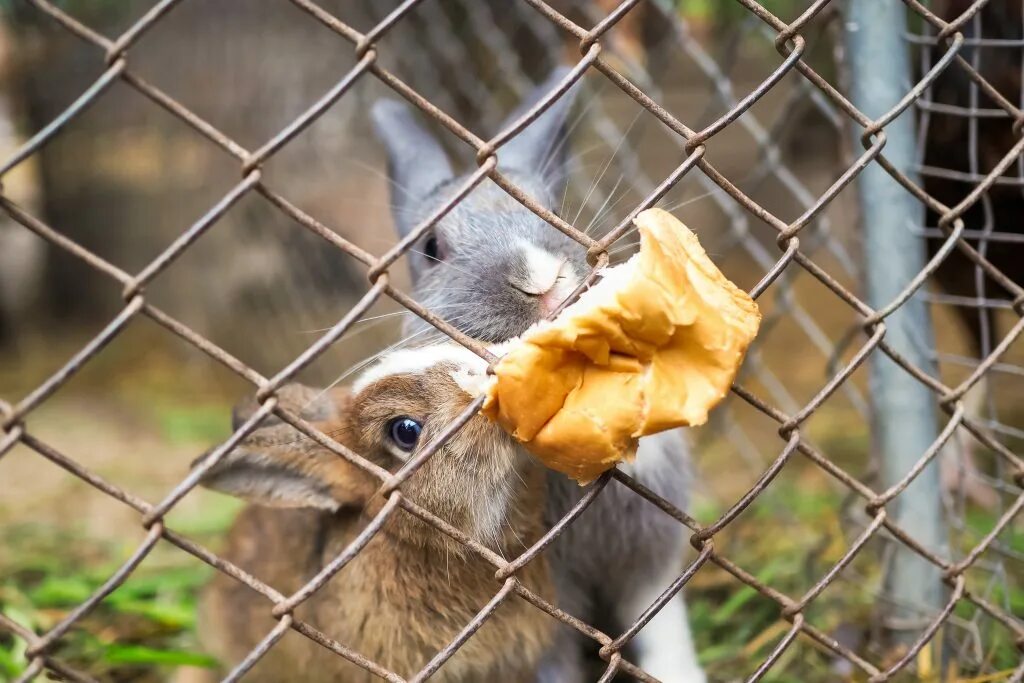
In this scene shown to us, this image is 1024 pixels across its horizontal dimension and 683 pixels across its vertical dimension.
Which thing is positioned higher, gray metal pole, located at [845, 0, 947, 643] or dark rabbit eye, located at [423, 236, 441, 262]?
dark rabbit eye, located at [423, 236, 441, 262]

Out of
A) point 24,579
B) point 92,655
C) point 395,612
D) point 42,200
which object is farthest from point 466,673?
point 42,200

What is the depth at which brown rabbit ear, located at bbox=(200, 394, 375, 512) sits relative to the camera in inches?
73.7

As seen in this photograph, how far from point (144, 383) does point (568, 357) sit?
4.78 meters

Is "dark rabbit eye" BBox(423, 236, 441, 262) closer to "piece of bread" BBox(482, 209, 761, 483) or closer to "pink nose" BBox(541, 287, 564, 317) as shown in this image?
"pink nose" BBox(541, 287, 564, 317)

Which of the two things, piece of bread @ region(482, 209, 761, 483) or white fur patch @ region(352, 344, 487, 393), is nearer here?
piece of bread @ region(482, 209, 761, 483)

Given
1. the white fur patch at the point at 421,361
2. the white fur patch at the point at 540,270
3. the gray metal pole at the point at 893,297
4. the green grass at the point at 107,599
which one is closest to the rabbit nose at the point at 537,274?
the white fur patch at the point at 540,270

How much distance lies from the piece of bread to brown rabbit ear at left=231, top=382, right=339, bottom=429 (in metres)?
0.76

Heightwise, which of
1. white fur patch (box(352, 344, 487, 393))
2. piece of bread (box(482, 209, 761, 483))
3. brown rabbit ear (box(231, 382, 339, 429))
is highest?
brown rabbit ear (box(231, 382, 339, 429))

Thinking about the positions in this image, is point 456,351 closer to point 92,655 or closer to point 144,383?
point 92,655

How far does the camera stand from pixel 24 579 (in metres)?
3.13

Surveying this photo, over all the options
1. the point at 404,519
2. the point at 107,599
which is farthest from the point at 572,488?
the point at 107,599

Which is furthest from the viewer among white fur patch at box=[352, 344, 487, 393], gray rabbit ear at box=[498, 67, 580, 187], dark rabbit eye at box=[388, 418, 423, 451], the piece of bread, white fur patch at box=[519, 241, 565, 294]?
gray rabbit ear at box=[498, 67, 580, 187]

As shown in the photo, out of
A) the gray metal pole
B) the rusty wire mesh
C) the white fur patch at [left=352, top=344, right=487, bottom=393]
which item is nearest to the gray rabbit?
the white fur patch at [left=352, top=344, right=487, bottom=393]

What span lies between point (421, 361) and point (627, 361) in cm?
51
